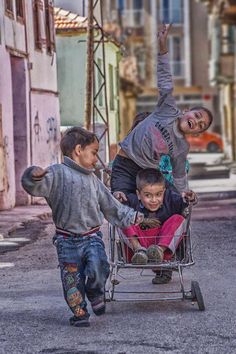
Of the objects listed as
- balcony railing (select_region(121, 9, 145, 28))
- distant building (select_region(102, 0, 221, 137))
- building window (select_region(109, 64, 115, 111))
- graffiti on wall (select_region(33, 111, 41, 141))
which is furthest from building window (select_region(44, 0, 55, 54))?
balcony railing (select_region(121, 9, 145, 28))

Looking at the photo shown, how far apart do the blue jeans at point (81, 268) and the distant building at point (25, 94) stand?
42.6 ft

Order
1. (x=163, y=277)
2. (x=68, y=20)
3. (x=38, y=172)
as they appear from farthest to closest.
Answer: (x=68, y=20)
(x=163, y=277)
(x=38, y=172)

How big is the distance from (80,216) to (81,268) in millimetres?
371

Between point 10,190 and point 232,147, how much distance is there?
29.6 m

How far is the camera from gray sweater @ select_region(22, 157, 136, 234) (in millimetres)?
8766

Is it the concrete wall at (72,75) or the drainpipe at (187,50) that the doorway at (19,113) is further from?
the drainpipe at (187,50)

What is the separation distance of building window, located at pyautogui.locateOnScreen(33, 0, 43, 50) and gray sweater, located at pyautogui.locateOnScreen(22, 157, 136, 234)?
1764cm

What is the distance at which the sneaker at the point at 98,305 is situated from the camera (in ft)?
28.9

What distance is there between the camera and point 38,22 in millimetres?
26594

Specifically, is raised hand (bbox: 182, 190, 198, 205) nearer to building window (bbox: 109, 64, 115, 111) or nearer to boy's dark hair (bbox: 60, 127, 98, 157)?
boy's dark hair (bbox: 60, 127, 98, 157)

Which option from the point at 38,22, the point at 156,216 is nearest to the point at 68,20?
the point at 38,22

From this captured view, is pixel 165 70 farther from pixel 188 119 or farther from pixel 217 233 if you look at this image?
pixel 217 233

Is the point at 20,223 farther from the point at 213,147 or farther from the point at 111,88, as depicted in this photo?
the point at 213,147

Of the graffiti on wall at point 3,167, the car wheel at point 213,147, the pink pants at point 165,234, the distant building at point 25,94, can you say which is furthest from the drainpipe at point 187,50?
the pink pants at point 165,234
